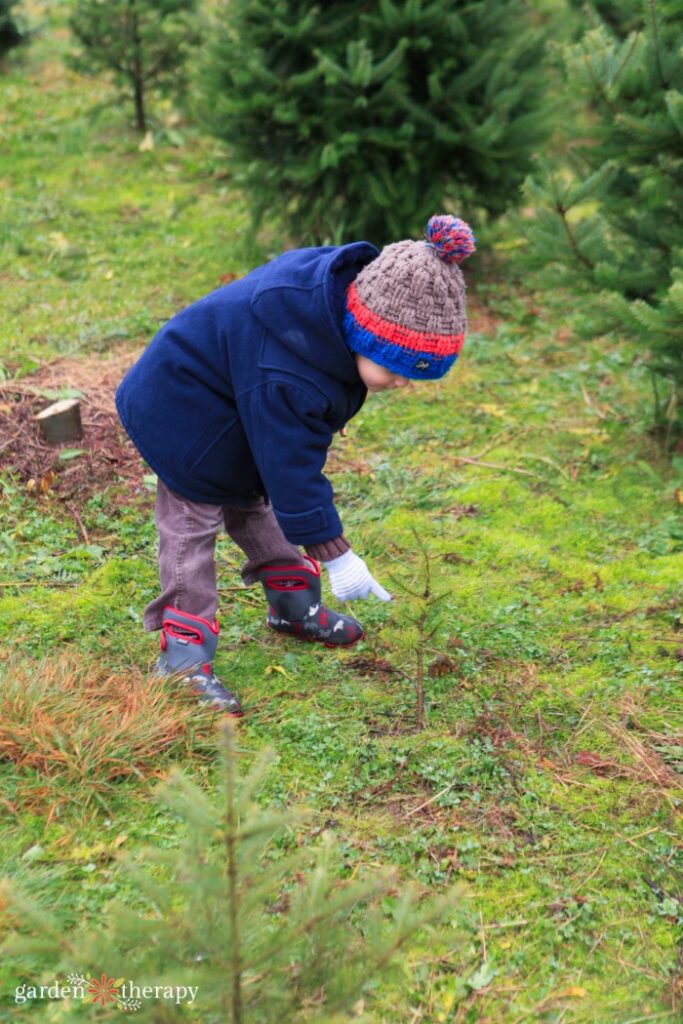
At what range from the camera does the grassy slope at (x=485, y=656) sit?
2285mm

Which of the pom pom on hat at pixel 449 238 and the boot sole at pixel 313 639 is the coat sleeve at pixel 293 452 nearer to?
the pom pom on hat at pixel 449 238

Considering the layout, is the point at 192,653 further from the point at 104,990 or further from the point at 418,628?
the point at 104,990

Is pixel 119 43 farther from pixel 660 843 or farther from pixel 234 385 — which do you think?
pixel 660 843

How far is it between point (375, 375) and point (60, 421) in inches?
87.4

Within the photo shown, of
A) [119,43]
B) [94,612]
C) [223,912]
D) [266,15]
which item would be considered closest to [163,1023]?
[223,912]

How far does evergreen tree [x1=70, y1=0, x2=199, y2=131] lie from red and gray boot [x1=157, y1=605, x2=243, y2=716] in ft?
19.9

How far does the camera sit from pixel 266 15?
558cm

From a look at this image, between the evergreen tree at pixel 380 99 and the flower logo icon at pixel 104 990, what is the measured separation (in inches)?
183

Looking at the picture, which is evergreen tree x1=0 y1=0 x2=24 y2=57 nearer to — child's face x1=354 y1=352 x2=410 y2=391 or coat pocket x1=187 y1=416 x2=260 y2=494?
coat pocket x1=187 y1=416 x2=260 y2=494

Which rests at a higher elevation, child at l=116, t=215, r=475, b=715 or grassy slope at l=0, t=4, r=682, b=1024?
child at l=116, t=215, r=475, b=715

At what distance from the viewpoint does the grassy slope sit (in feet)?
7.50

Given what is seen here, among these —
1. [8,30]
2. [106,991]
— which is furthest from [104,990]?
[8,30]

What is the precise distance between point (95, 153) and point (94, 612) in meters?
6.16

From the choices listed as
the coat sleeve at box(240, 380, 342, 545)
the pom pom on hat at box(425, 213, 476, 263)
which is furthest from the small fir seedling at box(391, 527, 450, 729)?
the pom pom on hat at box(425, 213, 476, 263)
